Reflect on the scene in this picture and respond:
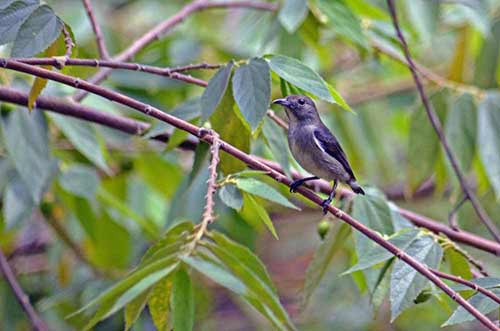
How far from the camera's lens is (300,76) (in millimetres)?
1767

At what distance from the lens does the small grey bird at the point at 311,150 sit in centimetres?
224

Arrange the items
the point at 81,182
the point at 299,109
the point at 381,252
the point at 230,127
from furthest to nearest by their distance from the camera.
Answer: the point at 81,182
the point at 299,109
the point at 230,127
the point at 381,252

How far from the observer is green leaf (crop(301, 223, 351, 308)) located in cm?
204

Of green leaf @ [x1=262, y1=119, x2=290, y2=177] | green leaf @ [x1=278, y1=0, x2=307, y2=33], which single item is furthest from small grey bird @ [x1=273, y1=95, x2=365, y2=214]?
green leaf @ [x1=278, y1=0, x2=307, y2=33]

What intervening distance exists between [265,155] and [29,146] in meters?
0.82

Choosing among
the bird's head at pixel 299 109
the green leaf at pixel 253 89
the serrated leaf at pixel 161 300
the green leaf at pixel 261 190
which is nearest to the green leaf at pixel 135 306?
the serrated leaf at pixel 161 300

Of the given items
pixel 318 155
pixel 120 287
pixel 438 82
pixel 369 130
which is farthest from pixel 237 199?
pixel 369 130

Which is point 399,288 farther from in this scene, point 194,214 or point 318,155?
point 194,214

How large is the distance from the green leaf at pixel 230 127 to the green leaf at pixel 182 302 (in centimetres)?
33

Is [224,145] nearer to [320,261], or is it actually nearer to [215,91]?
[215,91]

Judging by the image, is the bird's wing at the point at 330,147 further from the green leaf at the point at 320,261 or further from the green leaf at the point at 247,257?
the green leaf at the point at 247,257

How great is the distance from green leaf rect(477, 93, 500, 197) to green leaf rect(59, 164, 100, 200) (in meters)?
1.21

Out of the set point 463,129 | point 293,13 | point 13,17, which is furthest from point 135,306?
point 463,129

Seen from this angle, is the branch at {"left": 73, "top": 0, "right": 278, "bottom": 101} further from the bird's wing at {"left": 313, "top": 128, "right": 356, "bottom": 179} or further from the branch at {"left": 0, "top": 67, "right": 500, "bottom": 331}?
→ the branch at {"left": 0, "top": 67, "right": 500, "bottom": 331}
